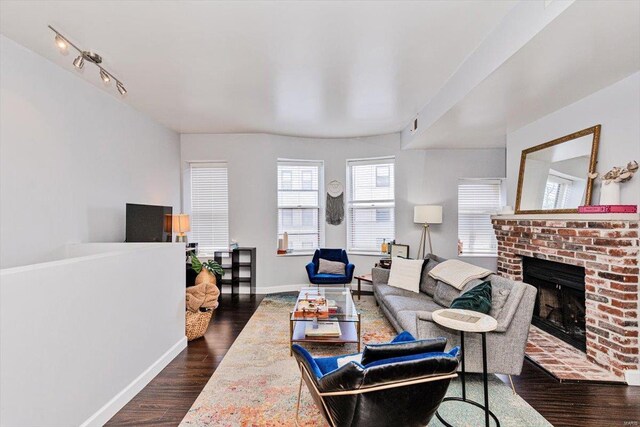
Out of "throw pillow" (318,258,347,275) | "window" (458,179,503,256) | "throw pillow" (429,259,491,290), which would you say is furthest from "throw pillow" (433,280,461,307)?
"window" (458,179,503,256)

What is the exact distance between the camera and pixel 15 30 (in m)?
2.54

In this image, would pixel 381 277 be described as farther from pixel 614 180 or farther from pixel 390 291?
pixel 614 180

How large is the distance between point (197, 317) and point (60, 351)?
1758 millimetres

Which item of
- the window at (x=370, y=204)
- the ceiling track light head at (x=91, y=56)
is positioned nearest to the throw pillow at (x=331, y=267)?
the window at (x=370, y=204)

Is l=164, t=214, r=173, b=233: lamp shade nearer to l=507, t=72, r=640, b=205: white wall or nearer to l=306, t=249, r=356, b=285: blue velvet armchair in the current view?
l=306, t=249, r=356, b=285: blue velvet armchair

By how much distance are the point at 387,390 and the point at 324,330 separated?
5.59ft

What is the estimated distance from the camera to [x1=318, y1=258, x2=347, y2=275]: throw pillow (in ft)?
17.4

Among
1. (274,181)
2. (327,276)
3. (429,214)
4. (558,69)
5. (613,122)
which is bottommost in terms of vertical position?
(327,276)

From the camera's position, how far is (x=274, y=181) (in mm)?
5875

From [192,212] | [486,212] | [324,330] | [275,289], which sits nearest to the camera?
[324,330]

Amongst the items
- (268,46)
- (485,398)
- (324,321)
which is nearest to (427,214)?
(324,321)

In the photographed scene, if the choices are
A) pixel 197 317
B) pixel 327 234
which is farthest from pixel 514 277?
pixel 197 317

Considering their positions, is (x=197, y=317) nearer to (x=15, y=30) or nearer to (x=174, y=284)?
(x=174, y=284)

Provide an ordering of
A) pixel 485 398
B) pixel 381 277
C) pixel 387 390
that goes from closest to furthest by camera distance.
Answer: pixel 387 390, pixel 485 398, pixel 381 277
